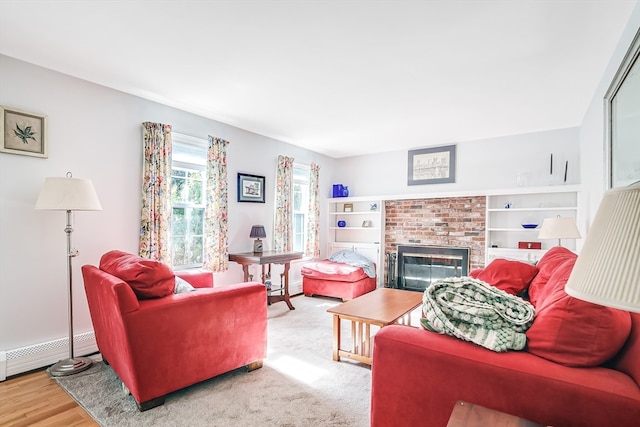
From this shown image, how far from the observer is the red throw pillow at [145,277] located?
2.11 m

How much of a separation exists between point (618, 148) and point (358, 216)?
14.2 ft

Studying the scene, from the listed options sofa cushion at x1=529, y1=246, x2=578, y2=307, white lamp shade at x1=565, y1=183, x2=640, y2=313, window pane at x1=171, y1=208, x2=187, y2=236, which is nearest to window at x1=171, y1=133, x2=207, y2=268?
window pane at x1=171, y1=208, x2=187, y2=236

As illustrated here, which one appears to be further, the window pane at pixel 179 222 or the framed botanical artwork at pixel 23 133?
the window pane at pixel 179 222

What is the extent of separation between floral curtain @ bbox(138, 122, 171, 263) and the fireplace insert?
12.6 feet

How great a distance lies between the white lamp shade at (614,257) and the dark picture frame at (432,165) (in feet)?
16.6

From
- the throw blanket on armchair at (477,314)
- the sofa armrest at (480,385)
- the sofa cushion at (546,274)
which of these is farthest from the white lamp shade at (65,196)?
the sofa cushion at (546,274)

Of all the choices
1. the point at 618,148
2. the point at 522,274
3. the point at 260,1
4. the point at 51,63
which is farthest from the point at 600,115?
the point at 51,63

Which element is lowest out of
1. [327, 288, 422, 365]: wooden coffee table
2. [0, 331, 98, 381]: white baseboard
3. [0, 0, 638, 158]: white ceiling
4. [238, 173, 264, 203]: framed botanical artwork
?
[0, 331, 98, 381]: white baseboard

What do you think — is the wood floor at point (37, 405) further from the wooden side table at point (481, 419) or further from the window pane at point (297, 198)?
the window pane at point (297, 198)

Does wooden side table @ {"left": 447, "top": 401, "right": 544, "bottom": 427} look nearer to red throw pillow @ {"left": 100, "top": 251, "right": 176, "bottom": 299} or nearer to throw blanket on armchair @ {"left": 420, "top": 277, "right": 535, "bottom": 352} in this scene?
throw blanket on armchair @ {"left": 420, "top": 277, "right": 535, "bottom": 352}

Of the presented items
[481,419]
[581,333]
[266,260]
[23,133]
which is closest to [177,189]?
[266,260]

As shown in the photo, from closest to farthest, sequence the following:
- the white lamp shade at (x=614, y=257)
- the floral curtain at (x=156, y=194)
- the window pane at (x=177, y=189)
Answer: the white lamp shade at (x=614, y=257), the floral curtain at (x=156, y=194), the window pane at (x=177, y=189)

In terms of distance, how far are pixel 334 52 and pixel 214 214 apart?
2435 mm

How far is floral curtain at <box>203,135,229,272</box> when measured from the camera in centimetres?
407
